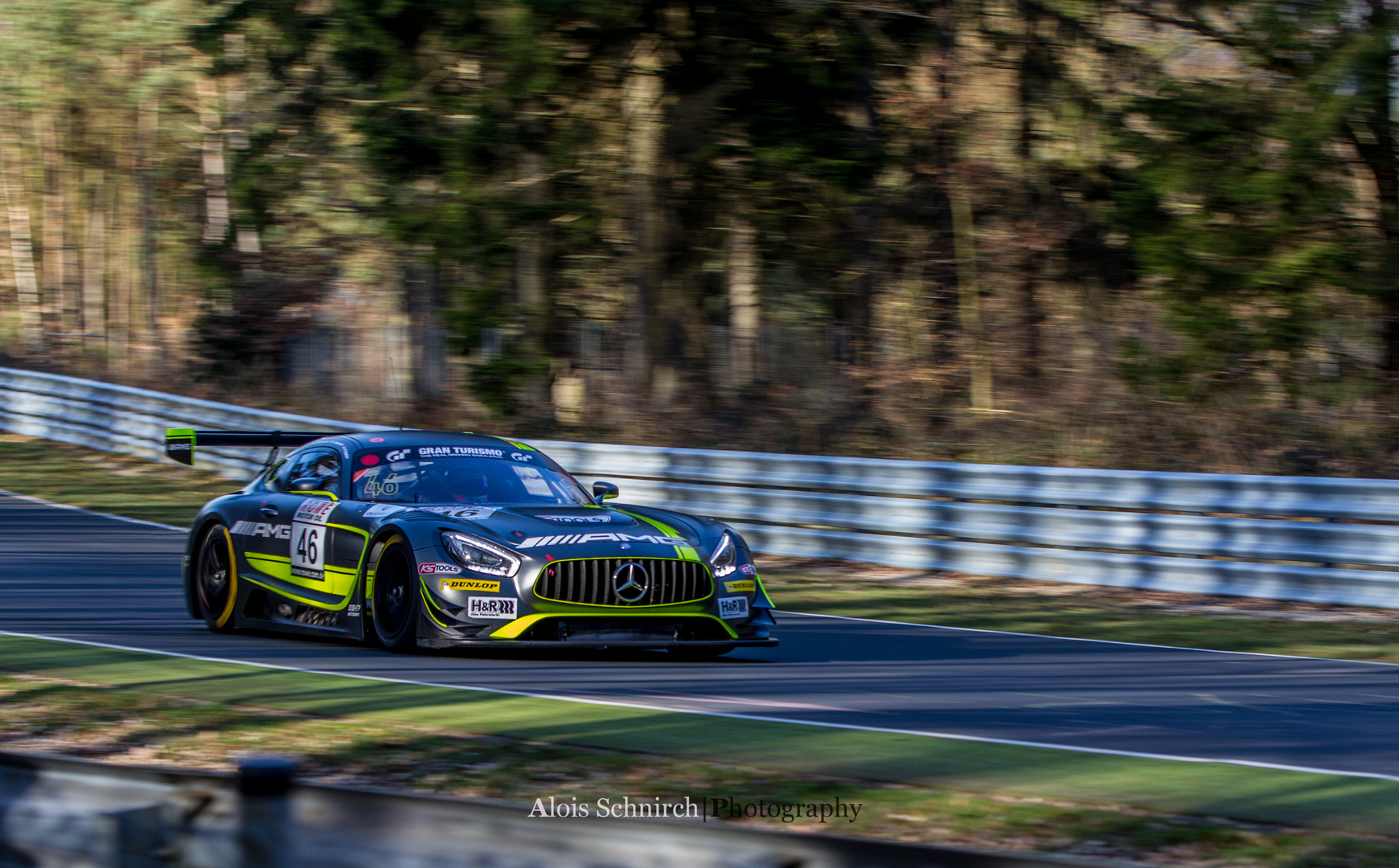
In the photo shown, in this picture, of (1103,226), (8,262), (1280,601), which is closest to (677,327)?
(1103,226)

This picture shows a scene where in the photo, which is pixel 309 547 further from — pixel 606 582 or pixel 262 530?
pixel 606 582

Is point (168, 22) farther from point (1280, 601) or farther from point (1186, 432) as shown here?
point (1280, 601)

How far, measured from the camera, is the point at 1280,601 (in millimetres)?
12430

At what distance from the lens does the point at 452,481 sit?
386 inches

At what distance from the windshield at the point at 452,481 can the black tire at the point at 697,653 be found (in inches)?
42.3

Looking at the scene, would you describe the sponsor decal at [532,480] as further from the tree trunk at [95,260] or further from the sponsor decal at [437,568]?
the tree trunk at [95,260]

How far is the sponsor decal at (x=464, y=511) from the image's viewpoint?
9.11 metres

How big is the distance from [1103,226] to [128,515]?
11655 mm

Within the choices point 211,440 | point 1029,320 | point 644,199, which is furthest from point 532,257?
point 211,440

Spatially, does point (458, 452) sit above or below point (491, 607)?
above

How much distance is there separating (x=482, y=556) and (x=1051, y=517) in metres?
6.30

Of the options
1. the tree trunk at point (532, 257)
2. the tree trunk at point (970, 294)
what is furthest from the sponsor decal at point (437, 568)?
the tree trunk at point (532, 257)

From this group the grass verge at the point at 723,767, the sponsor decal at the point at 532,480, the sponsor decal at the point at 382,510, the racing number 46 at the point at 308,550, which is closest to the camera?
the grass verge at the point at 723,767

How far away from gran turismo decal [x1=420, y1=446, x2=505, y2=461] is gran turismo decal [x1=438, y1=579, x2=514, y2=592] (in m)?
1.44
